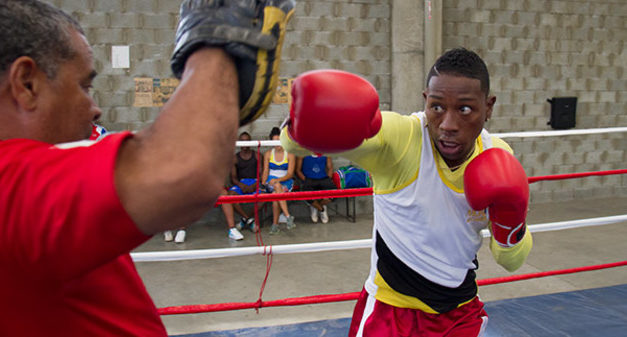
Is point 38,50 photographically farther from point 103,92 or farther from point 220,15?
point 103,92

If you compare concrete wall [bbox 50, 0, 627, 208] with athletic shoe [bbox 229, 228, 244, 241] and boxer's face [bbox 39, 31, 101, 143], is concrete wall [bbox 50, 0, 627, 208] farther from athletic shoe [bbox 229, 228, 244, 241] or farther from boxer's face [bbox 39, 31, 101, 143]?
boxer's face [bbox 39, 31, 101, 143]

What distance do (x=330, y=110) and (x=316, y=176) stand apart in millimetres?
3684

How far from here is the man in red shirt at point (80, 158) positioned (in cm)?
39

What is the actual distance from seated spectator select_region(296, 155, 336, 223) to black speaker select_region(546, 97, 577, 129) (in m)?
2.99

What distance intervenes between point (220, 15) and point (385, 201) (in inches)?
34.6

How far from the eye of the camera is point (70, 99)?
52 centimetres

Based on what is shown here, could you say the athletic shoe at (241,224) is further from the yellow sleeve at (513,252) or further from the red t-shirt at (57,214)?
the red t-shirt at (57,214)

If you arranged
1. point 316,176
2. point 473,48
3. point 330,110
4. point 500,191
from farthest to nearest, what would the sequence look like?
point 473,48
point 316,176
point 500,191
point 330,110

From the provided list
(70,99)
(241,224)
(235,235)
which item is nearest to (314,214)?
(241,224)

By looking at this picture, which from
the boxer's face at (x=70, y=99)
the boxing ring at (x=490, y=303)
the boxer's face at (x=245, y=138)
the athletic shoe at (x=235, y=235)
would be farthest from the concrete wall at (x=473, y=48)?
the boxer's face at (x=70, y=99)

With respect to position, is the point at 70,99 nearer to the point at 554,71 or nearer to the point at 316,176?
the point at 316,176

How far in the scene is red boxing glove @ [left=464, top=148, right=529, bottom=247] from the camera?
43.4 inches

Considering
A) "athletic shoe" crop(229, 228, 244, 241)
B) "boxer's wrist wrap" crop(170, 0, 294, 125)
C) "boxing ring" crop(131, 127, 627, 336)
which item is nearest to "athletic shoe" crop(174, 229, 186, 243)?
"athletic shoe" crop(229, 228, 244, 241)

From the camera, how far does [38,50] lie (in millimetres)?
480
